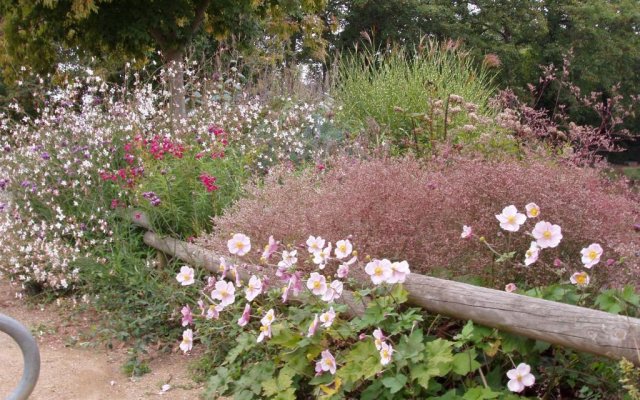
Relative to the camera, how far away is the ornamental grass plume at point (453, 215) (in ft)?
10.6

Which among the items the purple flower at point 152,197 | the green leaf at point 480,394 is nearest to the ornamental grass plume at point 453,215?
the green leaf at point 480,394

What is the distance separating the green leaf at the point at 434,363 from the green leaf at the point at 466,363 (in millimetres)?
26

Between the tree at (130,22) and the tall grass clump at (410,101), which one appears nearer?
the tall grass clump at (410,101)

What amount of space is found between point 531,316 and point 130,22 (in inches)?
263

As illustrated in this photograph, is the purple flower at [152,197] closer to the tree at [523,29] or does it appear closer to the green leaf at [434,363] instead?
the green leaf at [434,363]

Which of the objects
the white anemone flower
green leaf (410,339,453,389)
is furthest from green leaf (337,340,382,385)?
the white anemone flower

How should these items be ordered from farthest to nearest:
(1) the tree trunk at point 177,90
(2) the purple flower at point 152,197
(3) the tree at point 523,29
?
(3) the tree at point 523,29
(1) the tree trunk at point 177,90
(2) the purple flower at point 152,197

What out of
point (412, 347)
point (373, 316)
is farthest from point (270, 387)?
point (412, 347)

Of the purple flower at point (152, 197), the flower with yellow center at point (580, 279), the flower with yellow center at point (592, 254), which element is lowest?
the purple flower at point (152, 197)

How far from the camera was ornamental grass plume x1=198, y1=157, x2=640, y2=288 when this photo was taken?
322 centimetres

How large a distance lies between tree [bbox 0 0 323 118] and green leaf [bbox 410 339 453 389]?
5006 mm

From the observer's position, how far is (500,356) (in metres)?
2.96

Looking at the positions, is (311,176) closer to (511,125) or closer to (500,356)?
(511,125)

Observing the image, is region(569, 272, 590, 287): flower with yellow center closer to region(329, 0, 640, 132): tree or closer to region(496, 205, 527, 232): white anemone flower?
region(496, 205, 527, 232): white anemone flower
